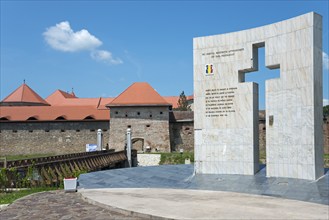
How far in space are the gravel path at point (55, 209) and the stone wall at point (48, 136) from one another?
26.8 metres

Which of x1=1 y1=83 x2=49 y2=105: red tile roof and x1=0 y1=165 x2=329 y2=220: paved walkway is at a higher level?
x1=1 y1=83 x2=49 y2=105: red tile roof

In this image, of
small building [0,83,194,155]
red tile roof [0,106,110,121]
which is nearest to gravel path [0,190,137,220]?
small building [0,83,194,155]

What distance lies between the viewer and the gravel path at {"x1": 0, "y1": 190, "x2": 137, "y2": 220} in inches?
269

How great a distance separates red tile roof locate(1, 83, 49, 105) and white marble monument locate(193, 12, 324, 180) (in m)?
35.8

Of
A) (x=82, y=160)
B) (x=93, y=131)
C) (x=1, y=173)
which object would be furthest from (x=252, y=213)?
(x=93, y=131)

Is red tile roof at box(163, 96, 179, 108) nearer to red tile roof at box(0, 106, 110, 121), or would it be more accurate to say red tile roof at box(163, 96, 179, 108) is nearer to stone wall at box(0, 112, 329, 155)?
stone wall at box(0, 112, 329, 155)

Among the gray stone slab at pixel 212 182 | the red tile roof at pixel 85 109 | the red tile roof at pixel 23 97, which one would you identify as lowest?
the gray stone slab at pixel 212 182

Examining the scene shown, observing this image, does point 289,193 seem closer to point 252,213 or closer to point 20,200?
point 252,213

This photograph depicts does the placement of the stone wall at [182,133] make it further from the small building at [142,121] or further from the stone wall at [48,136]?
the stone wall at [48,136]

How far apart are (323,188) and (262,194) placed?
1.55 meters

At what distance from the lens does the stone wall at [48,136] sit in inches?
1407

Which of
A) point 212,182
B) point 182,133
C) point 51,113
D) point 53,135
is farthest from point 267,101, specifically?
point 51,113

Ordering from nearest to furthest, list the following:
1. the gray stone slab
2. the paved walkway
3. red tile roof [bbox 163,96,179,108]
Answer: the paved walkway < the gray stone slab < red tile roof [bbox 163,96,179,108]

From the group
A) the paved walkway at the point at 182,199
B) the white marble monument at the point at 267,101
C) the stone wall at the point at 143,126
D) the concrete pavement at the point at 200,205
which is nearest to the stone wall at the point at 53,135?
the stone wall at the point at 143,126
